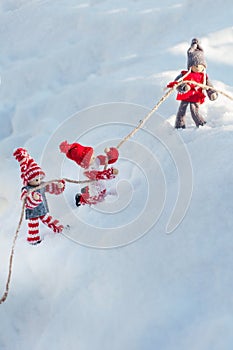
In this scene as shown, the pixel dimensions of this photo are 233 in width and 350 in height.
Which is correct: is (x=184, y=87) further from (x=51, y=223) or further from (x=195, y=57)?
(x=51, y=223)

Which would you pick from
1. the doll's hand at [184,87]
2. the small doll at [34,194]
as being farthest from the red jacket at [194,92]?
the small doll at [34,194]

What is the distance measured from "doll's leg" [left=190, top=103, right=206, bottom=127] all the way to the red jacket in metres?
0.06

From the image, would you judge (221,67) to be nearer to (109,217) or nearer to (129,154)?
(129,154)

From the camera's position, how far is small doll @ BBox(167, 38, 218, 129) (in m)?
3.52

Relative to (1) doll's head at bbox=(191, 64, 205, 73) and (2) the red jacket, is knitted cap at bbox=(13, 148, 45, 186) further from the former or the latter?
(1) doll's head at bbox=(191, 64, 205, 73)

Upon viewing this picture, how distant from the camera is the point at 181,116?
379 cm

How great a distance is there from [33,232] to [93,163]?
643 mm

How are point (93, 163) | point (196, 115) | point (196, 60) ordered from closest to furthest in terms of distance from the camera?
point (93, 163) < point (196, 60) < point (196, 115)

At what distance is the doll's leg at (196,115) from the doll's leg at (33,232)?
4.78ft

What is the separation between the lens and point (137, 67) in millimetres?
5109

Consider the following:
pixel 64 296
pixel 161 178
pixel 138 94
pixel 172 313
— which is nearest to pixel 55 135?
pixel 138 94

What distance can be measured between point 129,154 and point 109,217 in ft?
2.45

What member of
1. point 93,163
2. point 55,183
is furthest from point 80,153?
point 55,183

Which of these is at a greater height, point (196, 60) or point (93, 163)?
point (196, 60)
